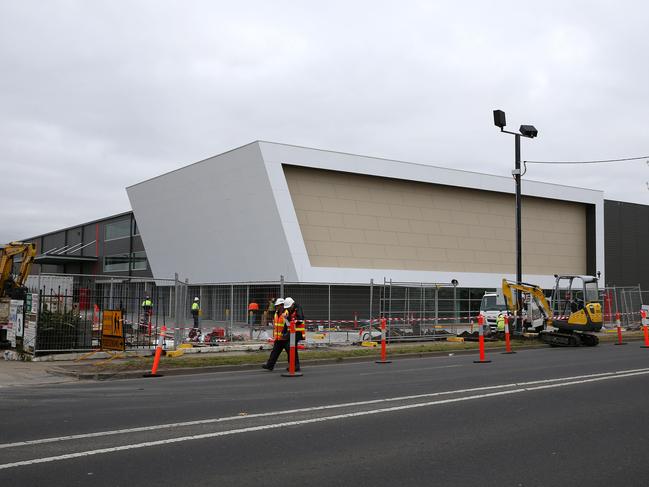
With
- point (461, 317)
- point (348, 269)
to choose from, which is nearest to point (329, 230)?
point (348, 269)

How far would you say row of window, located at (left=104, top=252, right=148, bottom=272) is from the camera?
169ft

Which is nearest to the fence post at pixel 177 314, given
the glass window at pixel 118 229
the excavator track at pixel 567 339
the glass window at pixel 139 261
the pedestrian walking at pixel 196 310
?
the pedestrian walking at pixel 196 310

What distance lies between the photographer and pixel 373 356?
735 inches

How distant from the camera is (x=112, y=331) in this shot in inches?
709

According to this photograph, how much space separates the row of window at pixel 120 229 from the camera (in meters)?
52.2

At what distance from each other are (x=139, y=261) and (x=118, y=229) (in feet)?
16.9

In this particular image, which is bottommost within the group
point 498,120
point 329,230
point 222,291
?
point 222,291

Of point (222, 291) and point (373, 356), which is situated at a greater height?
point (222, 291)

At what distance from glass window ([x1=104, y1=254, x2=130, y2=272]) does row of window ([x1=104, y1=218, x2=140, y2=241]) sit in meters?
1.70

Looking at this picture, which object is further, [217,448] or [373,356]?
[373,356]

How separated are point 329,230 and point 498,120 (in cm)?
1307

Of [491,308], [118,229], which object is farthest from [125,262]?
[491,308]

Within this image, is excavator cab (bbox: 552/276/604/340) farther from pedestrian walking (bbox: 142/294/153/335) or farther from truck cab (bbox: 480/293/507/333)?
pedestrian walking (bbox: 142/294/153/335)

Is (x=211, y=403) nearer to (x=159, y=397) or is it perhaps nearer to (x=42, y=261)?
(x=159, y=397)
